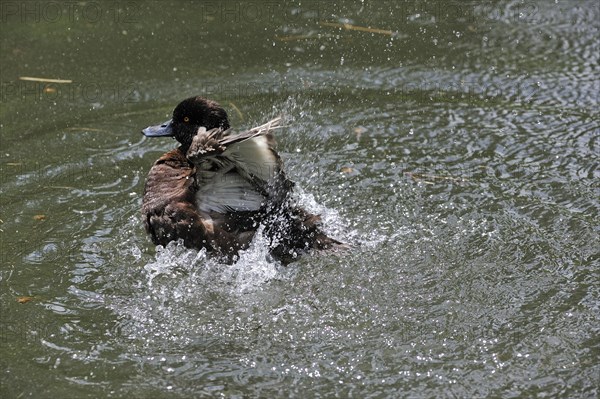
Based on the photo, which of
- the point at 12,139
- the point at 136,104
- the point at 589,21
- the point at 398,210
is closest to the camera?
the point at 398,210

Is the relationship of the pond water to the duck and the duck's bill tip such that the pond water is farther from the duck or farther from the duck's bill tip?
the duck's bill tip

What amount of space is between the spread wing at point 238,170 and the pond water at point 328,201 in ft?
1.01

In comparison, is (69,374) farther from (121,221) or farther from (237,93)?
A: (237,93)

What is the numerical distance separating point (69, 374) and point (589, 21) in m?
6.40

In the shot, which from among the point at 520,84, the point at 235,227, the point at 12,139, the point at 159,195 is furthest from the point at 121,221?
the point at 520,84

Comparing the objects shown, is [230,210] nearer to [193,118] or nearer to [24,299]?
[193,118]

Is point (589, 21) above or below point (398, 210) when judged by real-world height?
above

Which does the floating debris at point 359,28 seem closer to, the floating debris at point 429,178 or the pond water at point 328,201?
the pond water at point 328,201

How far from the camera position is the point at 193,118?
237 inches

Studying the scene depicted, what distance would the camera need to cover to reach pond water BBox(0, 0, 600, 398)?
464 cm

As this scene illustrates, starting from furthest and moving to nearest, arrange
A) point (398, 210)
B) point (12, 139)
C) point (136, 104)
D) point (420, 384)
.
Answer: point (136, 104) < point (12, 139) < point (398, 210) < point (420, 384)

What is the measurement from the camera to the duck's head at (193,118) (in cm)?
595

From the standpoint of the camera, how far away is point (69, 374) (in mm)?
4613

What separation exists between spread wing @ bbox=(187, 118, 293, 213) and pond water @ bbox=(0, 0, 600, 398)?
1.01 ft
